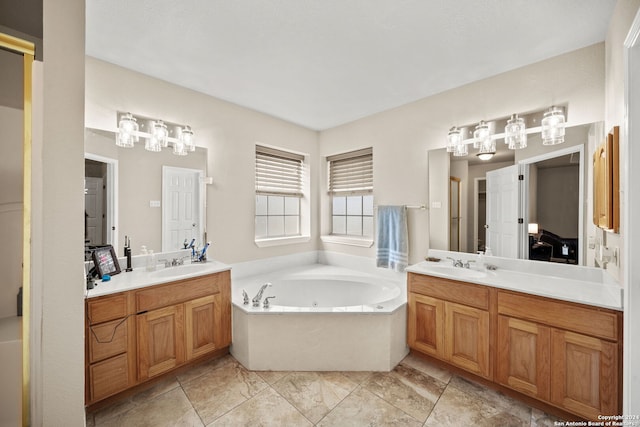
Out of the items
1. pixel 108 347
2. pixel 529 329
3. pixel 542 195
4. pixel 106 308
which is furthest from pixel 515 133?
pixel 108 347

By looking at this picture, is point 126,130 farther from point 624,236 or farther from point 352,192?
point 624,236

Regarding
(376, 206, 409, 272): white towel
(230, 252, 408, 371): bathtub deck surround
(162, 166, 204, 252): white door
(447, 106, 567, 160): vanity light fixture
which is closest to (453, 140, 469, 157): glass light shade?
(447, 106, 567, 160): vanity light fixture

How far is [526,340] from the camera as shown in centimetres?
170

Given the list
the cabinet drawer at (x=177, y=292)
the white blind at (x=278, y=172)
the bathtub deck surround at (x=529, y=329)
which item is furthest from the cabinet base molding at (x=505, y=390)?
the white blind at (x=278, y=172)

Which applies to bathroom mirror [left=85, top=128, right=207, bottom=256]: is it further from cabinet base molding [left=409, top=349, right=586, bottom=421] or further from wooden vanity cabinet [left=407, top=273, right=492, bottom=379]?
cabinet base molding [left=409, top=349, right=586, bottom=421]

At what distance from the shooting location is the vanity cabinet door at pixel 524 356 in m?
1.63

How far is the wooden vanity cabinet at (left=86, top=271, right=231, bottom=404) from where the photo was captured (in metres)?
1.64

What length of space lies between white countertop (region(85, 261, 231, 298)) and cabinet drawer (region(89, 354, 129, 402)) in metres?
0.45

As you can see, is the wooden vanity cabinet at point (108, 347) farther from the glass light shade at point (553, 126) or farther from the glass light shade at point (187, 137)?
the glass light shade at point (553, 126)

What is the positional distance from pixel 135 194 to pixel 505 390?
3.24 meters

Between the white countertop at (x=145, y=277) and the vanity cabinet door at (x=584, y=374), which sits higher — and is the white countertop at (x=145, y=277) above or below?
above

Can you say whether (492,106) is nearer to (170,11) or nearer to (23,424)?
(170,11)

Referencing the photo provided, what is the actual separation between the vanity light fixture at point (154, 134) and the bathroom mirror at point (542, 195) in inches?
101

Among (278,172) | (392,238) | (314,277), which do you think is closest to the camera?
(392,238)
